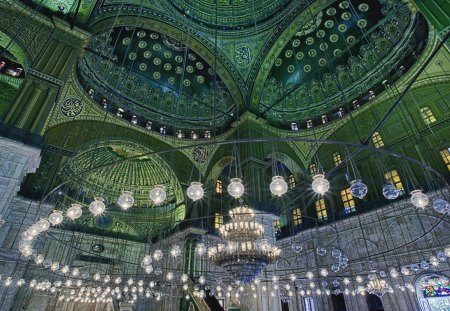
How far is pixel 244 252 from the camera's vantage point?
7973 mm

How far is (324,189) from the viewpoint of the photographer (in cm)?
378

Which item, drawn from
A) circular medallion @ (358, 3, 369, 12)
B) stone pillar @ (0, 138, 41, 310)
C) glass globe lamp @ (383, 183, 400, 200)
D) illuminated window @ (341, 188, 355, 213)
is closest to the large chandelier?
glass globe lamp @ (383, 183, 400, 200)

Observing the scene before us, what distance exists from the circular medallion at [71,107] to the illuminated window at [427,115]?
51.1ft

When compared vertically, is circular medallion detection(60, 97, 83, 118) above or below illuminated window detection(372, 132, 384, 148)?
above

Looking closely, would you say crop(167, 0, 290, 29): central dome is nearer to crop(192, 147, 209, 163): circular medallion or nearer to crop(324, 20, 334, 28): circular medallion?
crop(324, 20, 334, 28): circular medallion

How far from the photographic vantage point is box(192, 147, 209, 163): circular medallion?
15188 millimetres

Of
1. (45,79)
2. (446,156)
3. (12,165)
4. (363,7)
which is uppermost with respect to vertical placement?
(363,7)

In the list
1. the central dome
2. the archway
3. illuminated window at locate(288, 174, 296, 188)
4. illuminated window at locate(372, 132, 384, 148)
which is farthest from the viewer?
illuminated window at locate(288, 174, 296, 188)

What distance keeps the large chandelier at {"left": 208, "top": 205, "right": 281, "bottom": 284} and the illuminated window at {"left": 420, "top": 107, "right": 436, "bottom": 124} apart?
30.2ft

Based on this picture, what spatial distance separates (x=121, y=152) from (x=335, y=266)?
1445 centimetres

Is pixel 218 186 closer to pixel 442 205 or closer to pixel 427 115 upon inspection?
pixel 427 115

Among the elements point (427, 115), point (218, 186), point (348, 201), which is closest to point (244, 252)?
point (218, 186)

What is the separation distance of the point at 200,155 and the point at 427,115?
36.3 feet

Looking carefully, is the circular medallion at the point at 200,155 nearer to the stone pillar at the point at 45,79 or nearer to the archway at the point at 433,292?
the stone pillar at the point at 45,79
